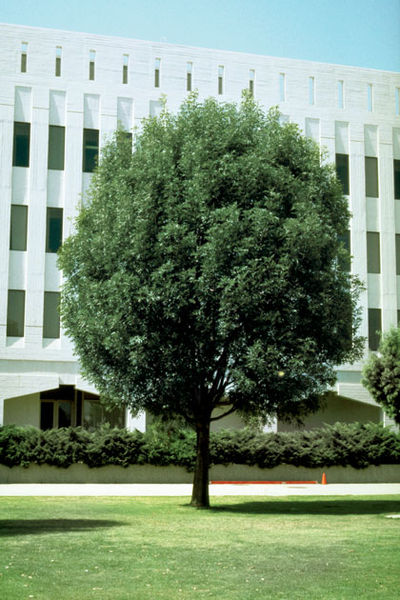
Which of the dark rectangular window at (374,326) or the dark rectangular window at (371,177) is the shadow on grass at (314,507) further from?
the dark rectangular window at (371,177)

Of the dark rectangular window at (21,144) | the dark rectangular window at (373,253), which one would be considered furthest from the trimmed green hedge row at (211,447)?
the dark rectangular window at (21,144)

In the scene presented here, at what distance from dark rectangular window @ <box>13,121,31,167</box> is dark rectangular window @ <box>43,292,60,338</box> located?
5976 mm

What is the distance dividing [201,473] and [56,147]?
20086 millimetres

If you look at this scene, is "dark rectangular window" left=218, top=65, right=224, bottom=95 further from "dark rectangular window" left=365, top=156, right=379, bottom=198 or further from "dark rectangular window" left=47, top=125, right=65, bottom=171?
"dark rectangular window" left=365, top=156, right=379, bottom=198

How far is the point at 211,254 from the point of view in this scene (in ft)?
60.5

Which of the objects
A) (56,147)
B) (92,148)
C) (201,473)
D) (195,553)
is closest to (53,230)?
(56,147)

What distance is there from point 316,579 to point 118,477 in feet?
67.6

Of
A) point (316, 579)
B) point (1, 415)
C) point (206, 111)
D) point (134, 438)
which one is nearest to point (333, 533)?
point (316, 579)

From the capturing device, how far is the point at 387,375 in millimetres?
27656

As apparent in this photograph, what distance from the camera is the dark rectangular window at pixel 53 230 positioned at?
35.0m

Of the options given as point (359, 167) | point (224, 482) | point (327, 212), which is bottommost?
point (224, 482)

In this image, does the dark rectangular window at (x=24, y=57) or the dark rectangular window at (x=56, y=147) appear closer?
the dark rectangular window at (x=56, y=147)

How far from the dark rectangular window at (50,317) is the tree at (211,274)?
13.9 meters

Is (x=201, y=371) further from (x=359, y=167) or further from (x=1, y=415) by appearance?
(x=359, y=167)
